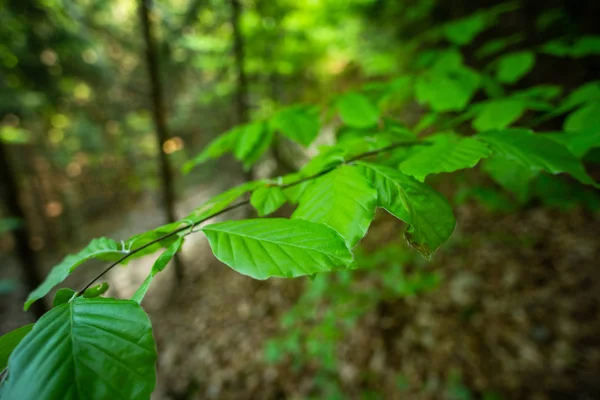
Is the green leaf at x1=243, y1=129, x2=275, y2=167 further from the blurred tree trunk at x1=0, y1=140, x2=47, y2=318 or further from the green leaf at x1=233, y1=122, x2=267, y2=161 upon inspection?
the blurred tree trunk at x1=0, y1=140, x2=47, y2=318

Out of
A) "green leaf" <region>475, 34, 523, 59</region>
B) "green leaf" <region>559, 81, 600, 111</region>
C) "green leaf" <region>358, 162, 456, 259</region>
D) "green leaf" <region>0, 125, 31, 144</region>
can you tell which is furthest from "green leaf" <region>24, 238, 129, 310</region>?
"green leaf" <region>0, 125, 31, 144</region>

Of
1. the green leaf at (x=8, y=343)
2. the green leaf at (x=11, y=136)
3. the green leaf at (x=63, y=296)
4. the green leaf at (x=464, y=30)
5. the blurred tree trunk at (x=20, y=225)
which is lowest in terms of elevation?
the blurred tree trunk at (x=20, y=225)

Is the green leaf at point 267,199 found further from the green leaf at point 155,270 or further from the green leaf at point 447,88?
the green leaf at point 447,88

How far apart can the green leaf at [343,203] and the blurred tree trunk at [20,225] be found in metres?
4.47

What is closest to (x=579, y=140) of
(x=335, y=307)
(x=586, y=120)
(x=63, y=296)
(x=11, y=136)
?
(x=586, y=120)

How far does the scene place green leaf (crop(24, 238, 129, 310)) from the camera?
71 centimetres

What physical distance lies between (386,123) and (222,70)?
171 inches

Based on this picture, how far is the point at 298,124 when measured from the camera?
118 centimetres

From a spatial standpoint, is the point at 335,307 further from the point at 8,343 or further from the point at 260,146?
the point at 8,343

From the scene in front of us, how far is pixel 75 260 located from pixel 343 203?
753mm

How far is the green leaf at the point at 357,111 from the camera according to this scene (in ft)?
3.73

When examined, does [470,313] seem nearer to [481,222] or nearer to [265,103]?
[481,222]

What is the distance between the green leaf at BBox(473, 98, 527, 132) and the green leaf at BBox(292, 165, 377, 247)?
0.70 m

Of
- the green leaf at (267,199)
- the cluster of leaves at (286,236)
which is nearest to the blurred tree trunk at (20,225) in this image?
the cluster of leaves at (286,236)
